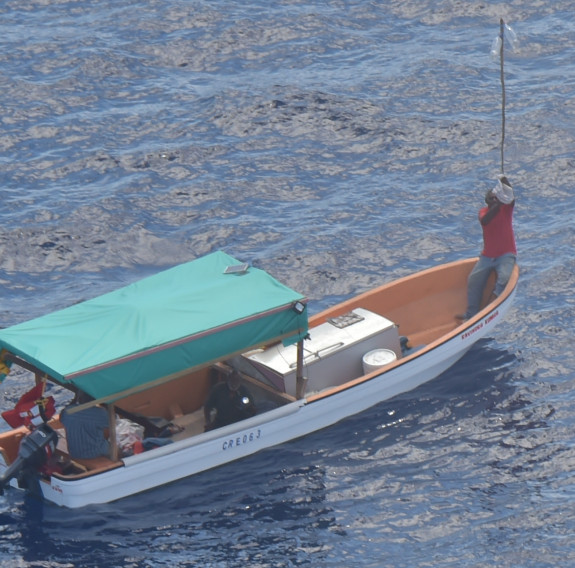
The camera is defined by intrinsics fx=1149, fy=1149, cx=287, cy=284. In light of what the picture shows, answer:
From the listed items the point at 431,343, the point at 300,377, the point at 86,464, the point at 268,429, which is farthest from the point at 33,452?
the point at 431,343

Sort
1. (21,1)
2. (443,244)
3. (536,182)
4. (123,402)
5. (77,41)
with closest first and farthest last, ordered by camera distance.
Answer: (123,402) < (443,244) < (536,182) < (77,41) < (21,1)

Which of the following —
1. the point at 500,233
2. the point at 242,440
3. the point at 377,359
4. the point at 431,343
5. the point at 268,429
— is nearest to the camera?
the point at 242,440

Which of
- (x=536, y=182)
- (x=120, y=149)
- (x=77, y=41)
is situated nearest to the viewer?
(x=536, y=182)

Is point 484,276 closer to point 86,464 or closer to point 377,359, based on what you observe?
point 377,359

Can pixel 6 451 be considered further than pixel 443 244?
No

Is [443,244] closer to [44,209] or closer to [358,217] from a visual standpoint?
[358,217]

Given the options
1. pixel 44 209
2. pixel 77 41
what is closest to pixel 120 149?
pixel 44 209
